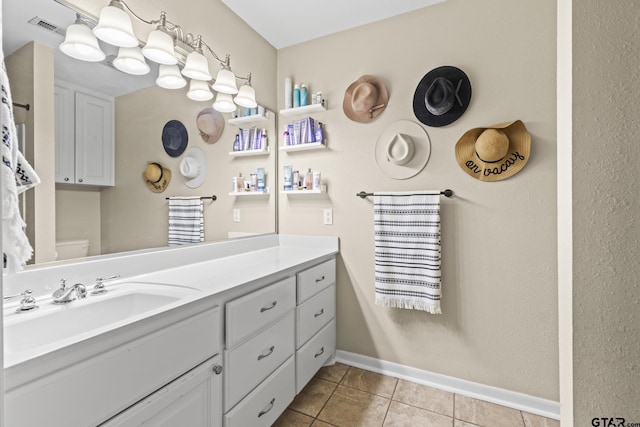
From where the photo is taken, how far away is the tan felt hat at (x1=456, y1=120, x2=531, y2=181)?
169cm

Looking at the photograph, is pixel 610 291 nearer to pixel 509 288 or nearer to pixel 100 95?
pixel 509 288

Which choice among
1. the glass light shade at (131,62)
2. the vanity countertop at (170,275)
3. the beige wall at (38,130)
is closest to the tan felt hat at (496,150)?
the vanity countertop at (170,275)

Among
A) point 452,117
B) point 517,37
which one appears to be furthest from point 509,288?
point 517,37

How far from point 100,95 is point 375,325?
6.89ft

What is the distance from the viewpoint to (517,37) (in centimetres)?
173

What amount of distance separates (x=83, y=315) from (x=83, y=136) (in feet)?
2.42

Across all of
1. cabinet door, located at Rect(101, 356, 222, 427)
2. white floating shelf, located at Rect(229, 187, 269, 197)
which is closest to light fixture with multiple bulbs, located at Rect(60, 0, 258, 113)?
white floating shelf, located at Rect(229, 187, 269, 197)

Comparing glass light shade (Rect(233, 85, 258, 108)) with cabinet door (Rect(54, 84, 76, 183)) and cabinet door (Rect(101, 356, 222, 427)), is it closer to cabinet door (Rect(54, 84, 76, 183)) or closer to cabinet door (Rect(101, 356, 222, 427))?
cabinet door (Rect(54, 84, 76, 183))

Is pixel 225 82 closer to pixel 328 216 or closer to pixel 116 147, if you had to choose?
pixel 116 147

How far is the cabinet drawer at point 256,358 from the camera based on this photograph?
4.01ft

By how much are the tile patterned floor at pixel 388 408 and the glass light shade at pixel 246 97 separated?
1992 millimetres

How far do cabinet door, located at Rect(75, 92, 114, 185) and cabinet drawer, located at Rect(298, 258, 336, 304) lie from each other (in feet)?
3.62

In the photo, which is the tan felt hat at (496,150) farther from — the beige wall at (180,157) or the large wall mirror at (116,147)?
the large wall mirror at (116,147)

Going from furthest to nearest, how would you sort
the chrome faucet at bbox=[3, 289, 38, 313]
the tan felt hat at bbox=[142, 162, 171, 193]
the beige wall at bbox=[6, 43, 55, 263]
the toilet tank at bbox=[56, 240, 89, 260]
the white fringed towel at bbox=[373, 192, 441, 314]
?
the white fringed towel at bbox=[373, 192, 441, 314] → the tan felt hat at bbox=[142, 162, 171, 193] → the toilet tank at bbox=[56, 240, 89, 260] → the beige wall at bbox=[6, 43, 55, 263] → the chrome faucet at bbox=[3, 289, 38, 313]
